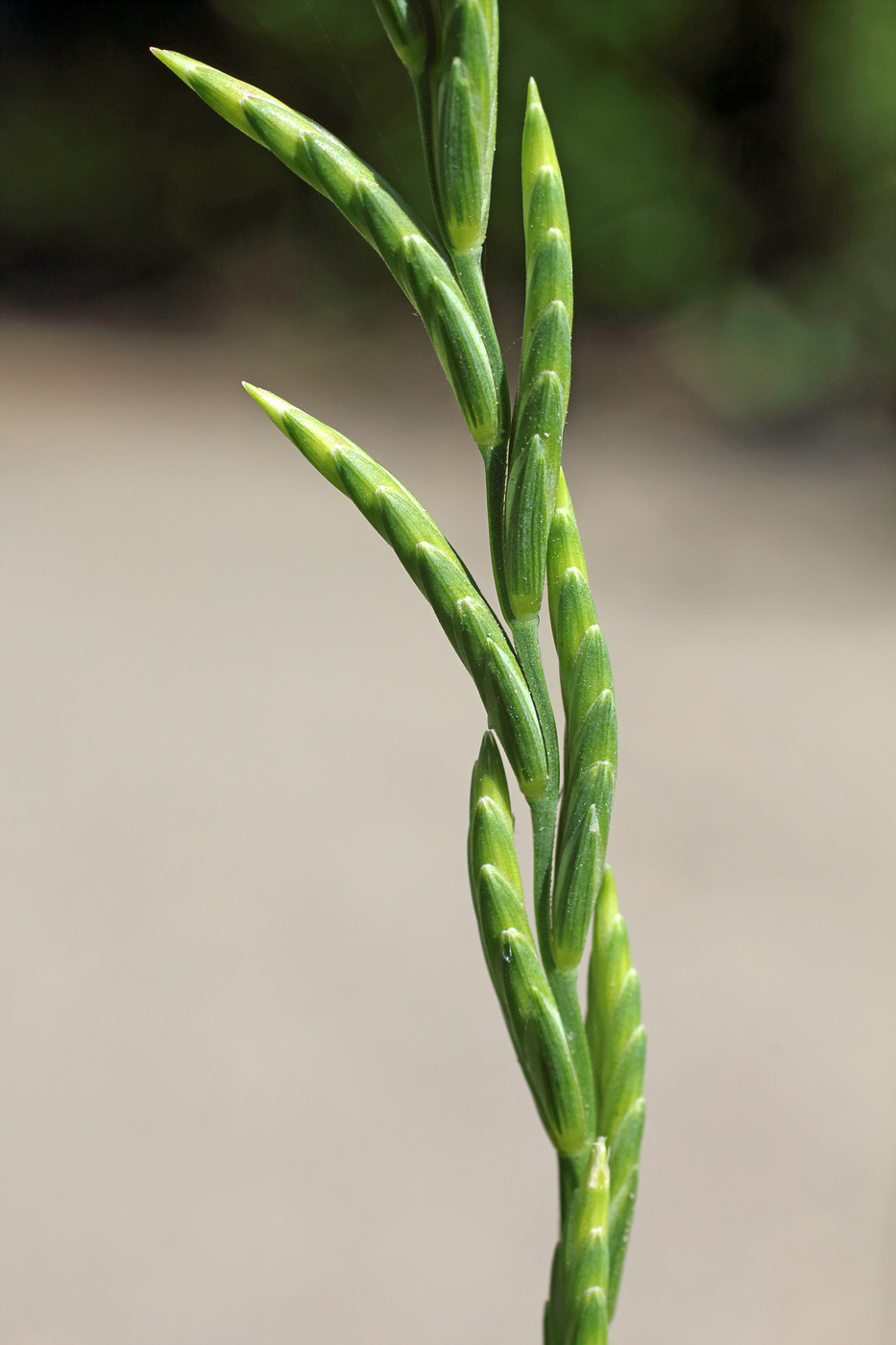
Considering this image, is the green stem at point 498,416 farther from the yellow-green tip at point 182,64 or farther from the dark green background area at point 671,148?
the dark green background area at point 671,148

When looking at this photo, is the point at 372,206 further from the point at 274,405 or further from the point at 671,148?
the point at 671,148

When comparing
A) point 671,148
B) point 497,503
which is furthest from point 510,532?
point 671,148

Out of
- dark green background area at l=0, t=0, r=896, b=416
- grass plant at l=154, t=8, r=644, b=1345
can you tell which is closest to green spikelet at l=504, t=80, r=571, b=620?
grass plant at l=154, t=8, r=644, b=1345

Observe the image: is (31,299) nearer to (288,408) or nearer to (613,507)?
(613,507)

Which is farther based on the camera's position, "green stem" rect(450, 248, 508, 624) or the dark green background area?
the dark green background area

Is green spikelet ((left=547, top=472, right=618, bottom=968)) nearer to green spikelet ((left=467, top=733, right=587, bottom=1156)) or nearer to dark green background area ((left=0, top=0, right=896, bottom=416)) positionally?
green spikelet ((left=467, top=733, right=587, bottom=1156))

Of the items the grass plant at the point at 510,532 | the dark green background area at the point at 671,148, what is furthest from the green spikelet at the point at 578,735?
the dark green background area at the point at 671,148
